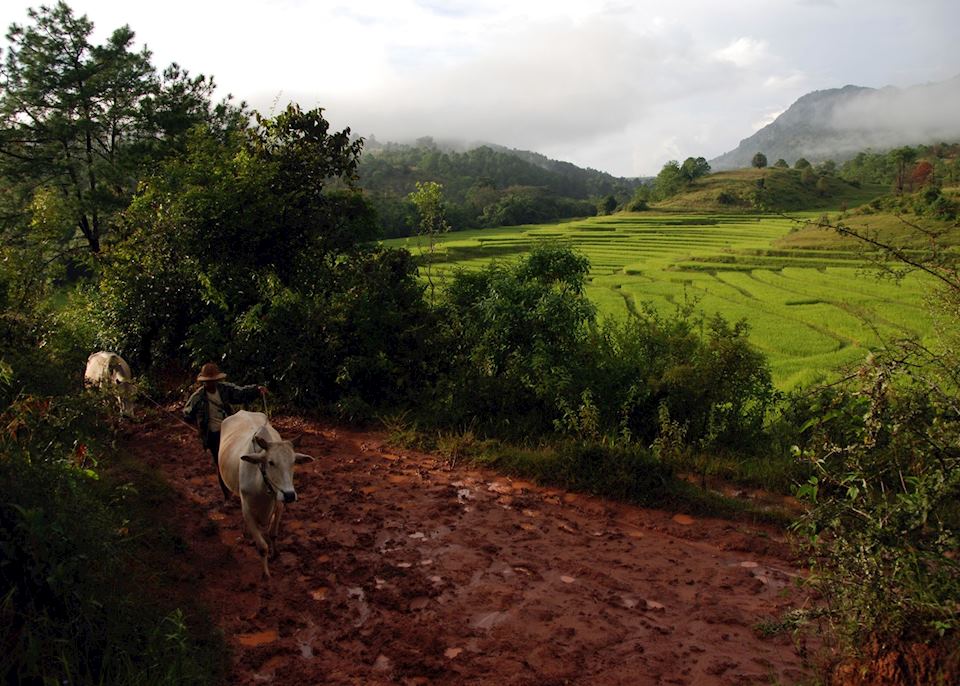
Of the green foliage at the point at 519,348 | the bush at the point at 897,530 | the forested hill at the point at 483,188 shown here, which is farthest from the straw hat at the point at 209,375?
the forested hill at the point at 483,188

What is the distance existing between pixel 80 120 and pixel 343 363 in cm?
1176

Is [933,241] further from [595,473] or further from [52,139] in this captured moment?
[52,139]

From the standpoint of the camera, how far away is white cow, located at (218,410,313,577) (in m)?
4.96

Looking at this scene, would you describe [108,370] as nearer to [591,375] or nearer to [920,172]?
[591,375]

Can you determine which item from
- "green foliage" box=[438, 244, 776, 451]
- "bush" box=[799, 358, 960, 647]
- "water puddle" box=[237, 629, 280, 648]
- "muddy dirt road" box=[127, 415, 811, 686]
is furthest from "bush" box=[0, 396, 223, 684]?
"green foliage" box=[438, 244, 776, 451]

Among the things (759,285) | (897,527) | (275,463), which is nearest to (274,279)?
(275,463)

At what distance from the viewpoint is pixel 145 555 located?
4.86 m

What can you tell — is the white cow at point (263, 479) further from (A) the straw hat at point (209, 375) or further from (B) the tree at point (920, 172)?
(B) the tree at point (920, 172)

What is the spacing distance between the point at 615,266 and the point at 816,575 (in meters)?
26.5

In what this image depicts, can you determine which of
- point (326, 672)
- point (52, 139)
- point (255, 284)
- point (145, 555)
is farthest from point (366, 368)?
point (52, 139)

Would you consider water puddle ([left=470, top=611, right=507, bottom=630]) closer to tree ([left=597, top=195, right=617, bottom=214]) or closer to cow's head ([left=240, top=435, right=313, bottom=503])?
cow's head ([left=240, top=435, right=313, bottom=503])

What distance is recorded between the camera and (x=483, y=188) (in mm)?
80125

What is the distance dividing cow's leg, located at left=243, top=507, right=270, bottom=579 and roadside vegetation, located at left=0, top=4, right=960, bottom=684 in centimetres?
64

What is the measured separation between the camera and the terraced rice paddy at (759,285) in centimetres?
1491
